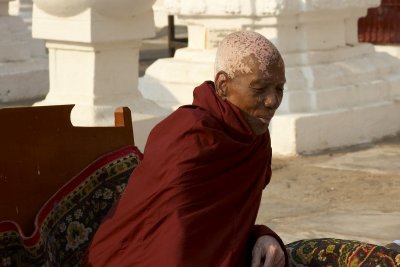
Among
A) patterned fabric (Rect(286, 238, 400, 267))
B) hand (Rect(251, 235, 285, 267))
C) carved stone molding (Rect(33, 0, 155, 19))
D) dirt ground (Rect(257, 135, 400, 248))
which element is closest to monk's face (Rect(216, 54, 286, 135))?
hand (Rect(251, 235, 285, 267))

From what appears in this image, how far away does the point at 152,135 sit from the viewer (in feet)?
10.3

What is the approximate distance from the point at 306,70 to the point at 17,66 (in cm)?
361

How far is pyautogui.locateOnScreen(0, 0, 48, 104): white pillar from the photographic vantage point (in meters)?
10.2

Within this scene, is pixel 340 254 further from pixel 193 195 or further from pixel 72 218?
pixel 72 218

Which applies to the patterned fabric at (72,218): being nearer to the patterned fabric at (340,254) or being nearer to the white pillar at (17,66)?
the patterned fabric at (340,254)

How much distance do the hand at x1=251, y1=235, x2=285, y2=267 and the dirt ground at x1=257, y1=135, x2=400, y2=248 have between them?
7.20ft

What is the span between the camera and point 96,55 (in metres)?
6.70

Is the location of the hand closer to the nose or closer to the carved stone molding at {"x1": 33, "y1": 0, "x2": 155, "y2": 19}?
the nose

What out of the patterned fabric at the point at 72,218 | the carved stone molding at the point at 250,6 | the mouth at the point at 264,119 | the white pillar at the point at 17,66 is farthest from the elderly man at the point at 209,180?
the white pillar at the point at 17,66

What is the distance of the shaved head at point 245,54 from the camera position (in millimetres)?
3096

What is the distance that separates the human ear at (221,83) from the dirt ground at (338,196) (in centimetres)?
236

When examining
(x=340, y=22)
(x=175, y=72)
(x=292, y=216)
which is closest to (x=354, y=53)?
(x=340, y=22)

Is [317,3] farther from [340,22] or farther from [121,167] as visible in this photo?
[121,167]

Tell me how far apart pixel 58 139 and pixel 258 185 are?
0.64 metres
